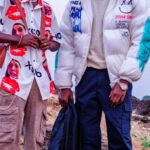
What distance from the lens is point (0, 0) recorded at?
138 inches

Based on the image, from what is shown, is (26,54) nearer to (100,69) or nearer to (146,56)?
(100,69)

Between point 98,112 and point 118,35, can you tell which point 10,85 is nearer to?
point 98,112

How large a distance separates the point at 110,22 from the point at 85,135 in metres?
0.92

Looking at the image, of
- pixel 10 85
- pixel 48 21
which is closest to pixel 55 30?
pixel 48 21

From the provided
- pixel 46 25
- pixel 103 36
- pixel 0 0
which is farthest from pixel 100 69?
pixel 0 0

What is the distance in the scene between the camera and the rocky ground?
5520 mm

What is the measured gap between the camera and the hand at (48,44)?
3.63 m

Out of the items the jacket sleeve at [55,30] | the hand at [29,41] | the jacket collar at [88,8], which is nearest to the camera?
the hand at [29,41]

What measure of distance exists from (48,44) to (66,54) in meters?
0.23

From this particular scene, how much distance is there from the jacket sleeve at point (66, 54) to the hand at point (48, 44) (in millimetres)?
89

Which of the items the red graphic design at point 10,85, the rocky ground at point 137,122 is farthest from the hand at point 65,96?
the rocky ground at point 137,122

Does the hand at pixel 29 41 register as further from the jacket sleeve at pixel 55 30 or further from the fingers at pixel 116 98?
the fingers at pixel 116 98

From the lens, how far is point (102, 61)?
12.1 feet

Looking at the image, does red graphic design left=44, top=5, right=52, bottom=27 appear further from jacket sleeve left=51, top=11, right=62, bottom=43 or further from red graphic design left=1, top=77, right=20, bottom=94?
red graphic design left=1, top=77, right=20, bottom=94
